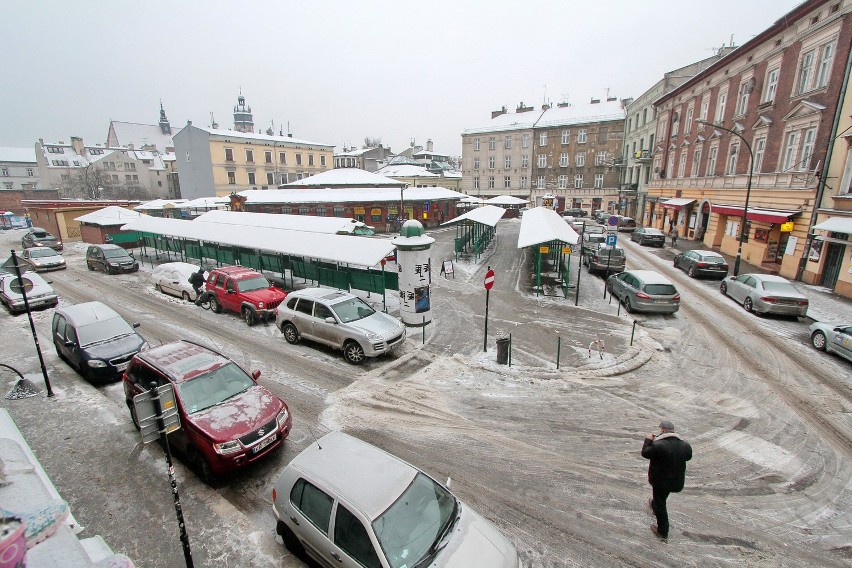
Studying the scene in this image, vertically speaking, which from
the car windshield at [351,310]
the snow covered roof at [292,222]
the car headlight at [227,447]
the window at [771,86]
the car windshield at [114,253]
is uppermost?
the window at [771,86]

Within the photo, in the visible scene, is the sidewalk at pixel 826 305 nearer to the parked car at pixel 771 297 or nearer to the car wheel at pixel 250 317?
the parked car at pixel 771 297

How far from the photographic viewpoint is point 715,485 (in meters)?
6.61

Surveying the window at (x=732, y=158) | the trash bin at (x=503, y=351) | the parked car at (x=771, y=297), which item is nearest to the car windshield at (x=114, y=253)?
the trash bin at (x=503, y=351)

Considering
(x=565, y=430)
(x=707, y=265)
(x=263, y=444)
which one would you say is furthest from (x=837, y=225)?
(x=263, y=444)

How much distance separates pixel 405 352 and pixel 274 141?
181 ft

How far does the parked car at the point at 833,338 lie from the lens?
10.9 meters

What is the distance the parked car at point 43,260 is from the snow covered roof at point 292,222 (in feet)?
27.1

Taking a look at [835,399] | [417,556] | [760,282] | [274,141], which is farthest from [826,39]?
[274,141]

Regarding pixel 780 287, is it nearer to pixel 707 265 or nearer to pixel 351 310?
Answer: pixel 707 265

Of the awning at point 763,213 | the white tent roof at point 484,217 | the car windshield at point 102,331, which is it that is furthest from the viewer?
the white tent roof at point 484,217

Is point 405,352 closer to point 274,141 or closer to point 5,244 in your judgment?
point 5,244

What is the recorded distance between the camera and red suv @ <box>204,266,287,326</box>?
46.8 ft

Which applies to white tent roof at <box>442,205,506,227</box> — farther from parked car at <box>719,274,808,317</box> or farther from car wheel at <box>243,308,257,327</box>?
car wheel at <box>243,308,257,327</box>

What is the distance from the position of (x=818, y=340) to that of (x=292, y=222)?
23832 millimetres
